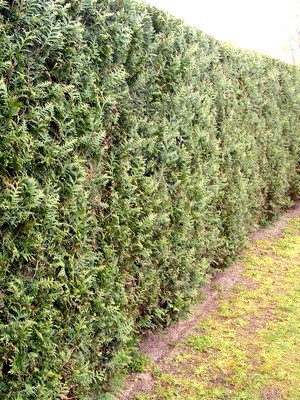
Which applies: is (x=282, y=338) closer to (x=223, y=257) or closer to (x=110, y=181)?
(x=223, y=257)

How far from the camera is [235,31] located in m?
37.1

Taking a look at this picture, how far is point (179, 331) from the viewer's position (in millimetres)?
4801

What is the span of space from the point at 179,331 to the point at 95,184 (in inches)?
92.9

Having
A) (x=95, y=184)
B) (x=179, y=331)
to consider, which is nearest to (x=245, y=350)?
(x=179, y=331)

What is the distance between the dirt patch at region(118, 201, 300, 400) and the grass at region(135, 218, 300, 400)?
75 millimetres

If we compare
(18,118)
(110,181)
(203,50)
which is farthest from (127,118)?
(203,50)

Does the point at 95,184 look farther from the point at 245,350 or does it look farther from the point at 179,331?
the point at 245,350

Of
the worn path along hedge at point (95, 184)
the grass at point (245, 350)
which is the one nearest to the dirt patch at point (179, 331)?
the grass at point (245, 350)

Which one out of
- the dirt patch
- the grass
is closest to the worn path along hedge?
the dirt patch

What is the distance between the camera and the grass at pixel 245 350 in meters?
Answer: 3.76

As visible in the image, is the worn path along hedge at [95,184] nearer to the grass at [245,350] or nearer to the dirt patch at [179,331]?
the dirt patch at [179,331]

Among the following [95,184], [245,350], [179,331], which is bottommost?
[179,331]

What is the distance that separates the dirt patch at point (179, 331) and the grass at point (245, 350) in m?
0.08

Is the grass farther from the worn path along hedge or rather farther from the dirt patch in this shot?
the worn path along hedge
